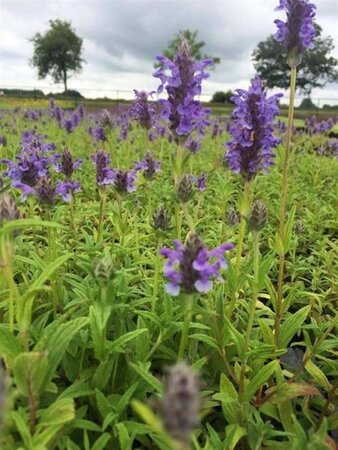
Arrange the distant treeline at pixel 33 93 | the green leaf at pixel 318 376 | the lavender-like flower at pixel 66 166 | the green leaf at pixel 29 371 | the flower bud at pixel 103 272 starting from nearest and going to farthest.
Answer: the green leaf at pixel 29 371
the flower bud at pixel 103 272
the green leaf at pixel 318 376
the lavender-like flower at pixel 66 166
the distant treeline at pixel 33 93

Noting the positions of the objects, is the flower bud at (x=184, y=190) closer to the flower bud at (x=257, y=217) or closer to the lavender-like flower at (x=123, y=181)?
the flower bud at (x=257, y=217)

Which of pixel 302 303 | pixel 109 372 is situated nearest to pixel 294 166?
pixel 302 303

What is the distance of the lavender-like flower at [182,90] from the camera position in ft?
7.14

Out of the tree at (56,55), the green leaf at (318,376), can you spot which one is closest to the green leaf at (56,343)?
the green leaf at (318,376)

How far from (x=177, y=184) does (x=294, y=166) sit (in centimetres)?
493

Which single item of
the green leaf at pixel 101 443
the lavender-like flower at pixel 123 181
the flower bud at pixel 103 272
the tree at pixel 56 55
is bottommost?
the green leaf at pixel 101 443

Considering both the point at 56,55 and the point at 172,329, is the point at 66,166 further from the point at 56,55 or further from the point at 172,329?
the point at 56,55

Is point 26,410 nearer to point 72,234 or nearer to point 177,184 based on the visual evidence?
point 177,184

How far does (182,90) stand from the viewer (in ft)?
7.30

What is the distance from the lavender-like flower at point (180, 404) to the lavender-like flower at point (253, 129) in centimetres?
161

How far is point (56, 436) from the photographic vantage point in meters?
1.75

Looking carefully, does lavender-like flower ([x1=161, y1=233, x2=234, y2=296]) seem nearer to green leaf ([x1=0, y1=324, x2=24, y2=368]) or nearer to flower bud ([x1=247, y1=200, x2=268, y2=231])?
flower bud ([x1=247, y1=200, x2=268, y2=231])

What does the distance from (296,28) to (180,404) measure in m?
2.12

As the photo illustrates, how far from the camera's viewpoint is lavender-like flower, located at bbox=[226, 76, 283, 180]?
7.53 feet
